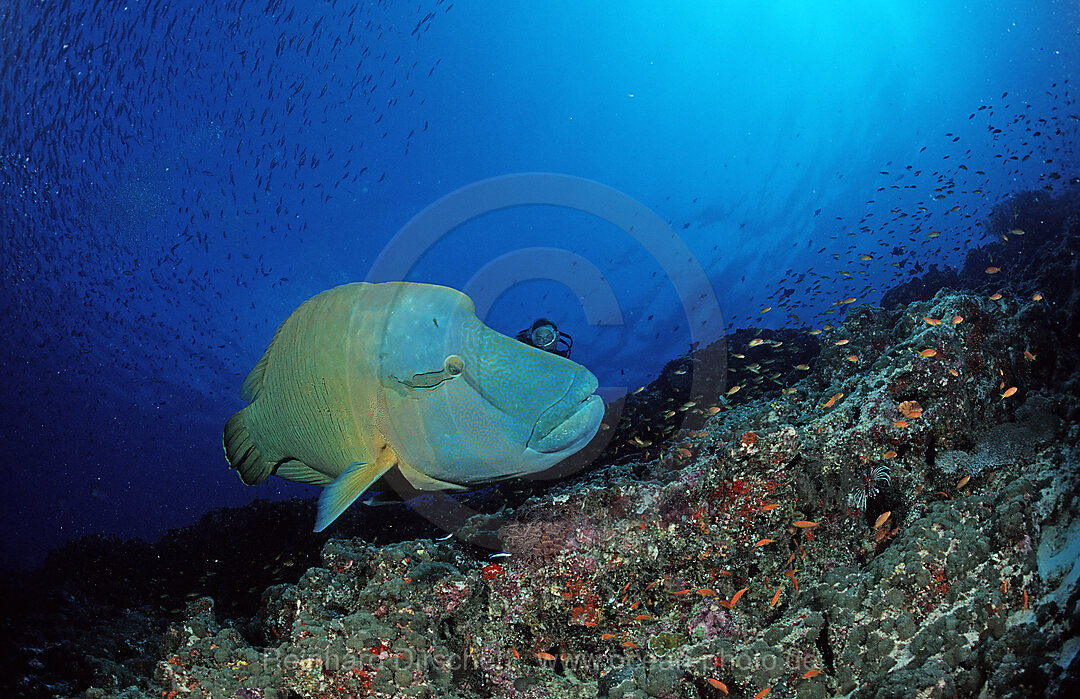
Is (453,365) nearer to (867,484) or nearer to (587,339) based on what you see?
(867,484)

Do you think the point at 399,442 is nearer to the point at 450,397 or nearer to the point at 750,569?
the point at 450,397

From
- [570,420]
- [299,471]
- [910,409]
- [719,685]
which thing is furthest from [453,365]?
[910,409]

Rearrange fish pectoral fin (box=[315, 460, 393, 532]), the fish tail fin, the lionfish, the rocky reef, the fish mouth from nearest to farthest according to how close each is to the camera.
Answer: the fish mouth, fish pectoral fin (box=[315, 460, 393, 532]), the fish tail fin, the rocky reef, the lionfish

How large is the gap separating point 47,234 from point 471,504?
24.8 m

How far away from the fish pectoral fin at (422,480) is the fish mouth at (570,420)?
341mm

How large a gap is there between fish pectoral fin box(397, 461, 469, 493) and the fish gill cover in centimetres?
77

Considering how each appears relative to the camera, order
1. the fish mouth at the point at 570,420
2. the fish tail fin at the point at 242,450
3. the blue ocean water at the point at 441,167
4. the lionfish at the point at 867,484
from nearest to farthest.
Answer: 1. the fish mouth at the point at 570,420
2. the fish tail fin at the point at 242,450
3. the lionfish at the point at 867,484
4. the blue ocean water at the point at 441,167

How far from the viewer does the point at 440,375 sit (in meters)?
1.20

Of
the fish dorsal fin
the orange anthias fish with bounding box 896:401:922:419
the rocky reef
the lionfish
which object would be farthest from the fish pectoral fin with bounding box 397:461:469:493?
→ the orange anthias fish with bounding box 896:401:922:419

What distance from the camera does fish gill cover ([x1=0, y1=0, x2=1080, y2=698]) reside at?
101 inches

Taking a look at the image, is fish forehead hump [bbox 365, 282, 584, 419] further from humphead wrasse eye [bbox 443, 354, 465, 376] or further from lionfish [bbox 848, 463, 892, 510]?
lionfish [bbox 848, 463, 892, 510]

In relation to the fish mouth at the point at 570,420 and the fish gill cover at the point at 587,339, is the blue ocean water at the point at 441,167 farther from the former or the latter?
the fish mouth at the point at 570,420

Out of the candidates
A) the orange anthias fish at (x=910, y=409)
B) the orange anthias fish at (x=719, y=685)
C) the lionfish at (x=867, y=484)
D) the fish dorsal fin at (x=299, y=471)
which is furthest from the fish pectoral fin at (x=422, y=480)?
the orange anthias fish at (x=910, y=409)

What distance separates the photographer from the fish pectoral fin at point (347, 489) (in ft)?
4.06
